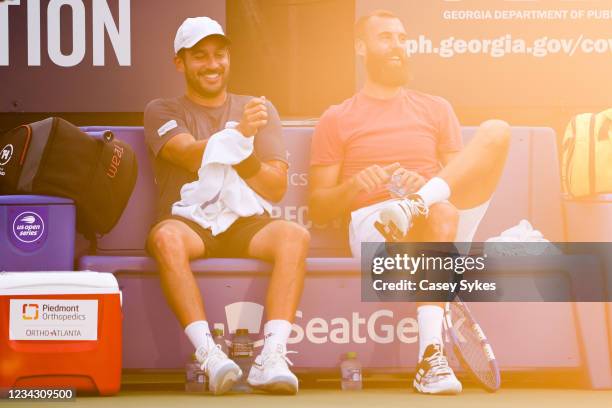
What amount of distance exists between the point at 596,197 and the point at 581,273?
25cm

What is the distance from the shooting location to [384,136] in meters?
3.84

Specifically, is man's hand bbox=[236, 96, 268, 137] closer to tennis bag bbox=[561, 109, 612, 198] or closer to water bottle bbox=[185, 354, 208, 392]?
water bottle bbox=[185, 354, 208, 392]

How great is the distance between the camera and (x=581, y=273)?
363 cm

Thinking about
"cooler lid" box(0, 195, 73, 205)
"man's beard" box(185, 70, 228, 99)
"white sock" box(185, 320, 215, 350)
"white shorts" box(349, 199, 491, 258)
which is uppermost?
"man's beard" box(185, 70, 228, 99)

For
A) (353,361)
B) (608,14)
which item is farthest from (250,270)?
(608,14)

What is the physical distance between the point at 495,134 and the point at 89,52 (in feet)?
5.35

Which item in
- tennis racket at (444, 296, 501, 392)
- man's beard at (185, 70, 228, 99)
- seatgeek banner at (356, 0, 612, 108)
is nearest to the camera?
tennis racket at (444, 296, 501, 392)

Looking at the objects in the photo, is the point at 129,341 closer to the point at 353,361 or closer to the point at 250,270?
the point at 250,270

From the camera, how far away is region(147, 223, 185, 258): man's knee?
3430 mm

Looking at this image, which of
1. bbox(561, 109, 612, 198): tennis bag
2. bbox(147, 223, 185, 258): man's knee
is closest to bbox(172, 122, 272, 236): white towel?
bbox(147, 223, 185, 258): man's knee

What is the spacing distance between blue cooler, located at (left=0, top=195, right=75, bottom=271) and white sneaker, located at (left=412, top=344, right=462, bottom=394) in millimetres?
1095

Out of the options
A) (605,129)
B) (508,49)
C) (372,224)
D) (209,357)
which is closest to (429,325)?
(372,224)

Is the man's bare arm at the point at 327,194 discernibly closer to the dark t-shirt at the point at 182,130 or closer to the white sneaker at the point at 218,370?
the dark t-shirt at the point at 182,130

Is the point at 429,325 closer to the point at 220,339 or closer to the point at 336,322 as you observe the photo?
the point at 336,322
